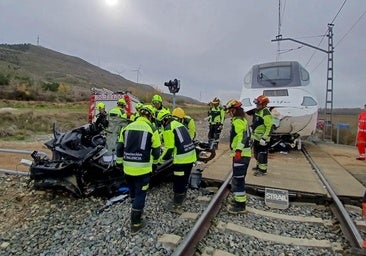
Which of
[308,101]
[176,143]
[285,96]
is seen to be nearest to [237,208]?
[176,143]

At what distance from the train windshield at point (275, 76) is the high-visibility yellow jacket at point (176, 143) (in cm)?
646

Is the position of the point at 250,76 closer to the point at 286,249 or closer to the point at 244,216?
the point at 244,216

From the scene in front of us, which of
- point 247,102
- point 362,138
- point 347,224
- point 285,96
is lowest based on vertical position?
point 347,224

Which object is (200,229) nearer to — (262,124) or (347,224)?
(347,224)

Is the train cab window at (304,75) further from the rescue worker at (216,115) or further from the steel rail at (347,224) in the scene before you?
the steel rail at (347,224)

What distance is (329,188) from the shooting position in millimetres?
6031

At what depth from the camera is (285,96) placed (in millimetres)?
10375

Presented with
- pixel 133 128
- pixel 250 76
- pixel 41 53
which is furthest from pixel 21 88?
pixel 41 53

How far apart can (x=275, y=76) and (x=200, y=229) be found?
8.29m

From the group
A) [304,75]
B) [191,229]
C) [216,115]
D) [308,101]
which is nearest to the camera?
[191,229]

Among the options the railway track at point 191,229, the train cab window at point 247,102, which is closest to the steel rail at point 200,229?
the railway track at point 191,229

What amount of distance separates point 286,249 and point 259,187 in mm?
2151

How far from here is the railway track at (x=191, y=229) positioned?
13.4ft

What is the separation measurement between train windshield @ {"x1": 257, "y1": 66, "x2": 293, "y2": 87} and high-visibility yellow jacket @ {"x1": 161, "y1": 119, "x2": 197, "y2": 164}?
6458 mm
